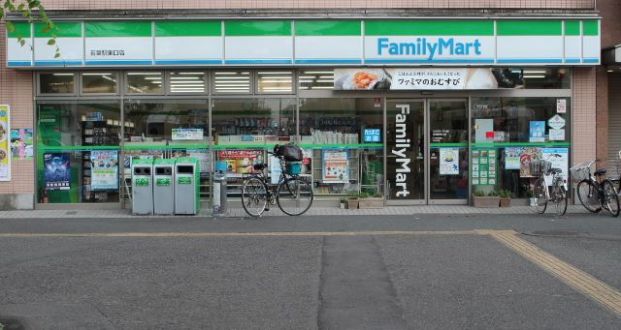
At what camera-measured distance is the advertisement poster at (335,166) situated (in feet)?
48.6

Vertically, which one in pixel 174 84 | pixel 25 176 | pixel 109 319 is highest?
pixel 174 84

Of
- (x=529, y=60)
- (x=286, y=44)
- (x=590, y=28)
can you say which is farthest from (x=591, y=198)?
(x=286, y=44)

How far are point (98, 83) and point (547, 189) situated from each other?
32.8 ft

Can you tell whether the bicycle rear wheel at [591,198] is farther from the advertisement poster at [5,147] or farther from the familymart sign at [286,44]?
the advertisement poster at [5,147]

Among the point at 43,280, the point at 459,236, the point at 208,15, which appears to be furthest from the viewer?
the point at 208,15

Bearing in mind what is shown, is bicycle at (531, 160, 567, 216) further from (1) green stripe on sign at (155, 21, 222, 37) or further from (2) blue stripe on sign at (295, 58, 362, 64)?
(1) green stripe on sign at (155, 21, 222, 37)

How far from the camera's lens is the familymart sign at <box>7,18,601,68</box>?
14.2m

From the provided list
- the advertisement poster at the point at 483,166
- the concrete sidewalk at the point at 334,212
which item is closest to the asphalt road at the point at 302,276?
the concrete sidewalk at the point at 334,212

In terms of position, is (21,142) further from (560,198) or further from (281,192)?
(560,198)

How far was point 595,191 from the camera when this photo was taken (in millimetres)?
12930

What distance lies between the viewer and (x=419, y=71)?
14.4 meters

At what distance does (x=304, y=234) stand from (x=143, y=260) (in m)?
2.94

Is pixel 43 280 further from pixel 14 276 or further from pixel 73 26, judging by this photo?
pixel 73 26

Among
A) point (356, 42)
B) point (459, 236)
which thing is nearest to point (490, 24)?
point (356, 42)
